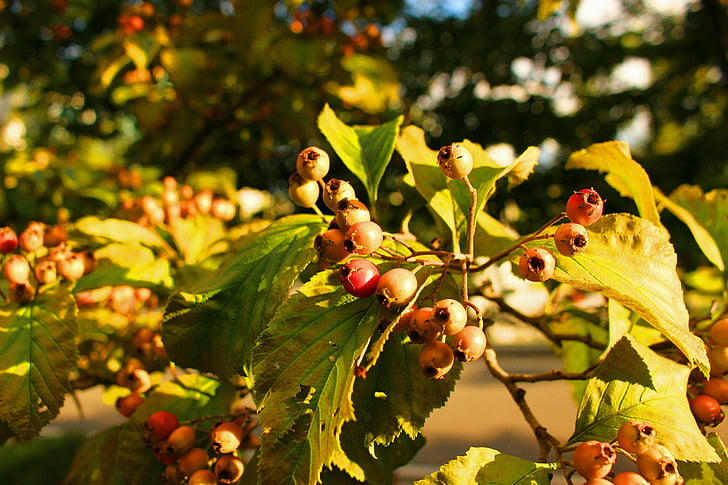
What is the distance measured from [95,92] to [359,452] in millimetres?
2454

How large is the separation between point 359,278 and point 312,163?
261 mm

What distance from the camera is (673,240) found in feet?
6.89

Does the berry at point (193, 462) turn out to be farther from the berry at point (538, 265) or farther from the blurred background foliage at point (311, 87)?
the blurred background foliage at point (311, 87)

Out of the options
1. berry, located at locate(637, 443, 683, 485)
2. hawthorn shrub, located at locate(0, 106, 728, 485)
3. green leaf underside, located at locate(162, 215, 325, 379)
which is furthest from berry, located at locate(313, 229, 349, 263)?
berry, located at locate(637, 443, 683, 485)

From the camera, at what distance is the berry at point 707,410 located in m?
0.92

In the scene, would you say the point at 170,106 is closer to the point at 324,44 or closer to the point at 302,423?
the point at 324,44

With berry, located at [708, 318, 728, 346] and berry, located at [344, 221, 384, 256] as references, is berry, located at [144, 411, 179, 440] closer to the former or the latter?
berry, located at [344, 221, 384, 256]

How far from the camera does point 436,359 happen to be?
76 cm

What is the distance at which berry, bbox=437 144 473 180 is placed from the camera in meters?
0.85

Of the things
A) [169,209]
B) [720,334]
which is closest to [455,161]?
[720,334]

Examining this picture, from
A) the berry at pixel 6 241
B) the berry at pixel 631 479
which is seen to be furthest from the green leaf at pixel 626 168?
the berry at pixel 6 241

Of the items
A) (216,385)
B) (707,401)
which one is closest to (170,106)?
(216,385)

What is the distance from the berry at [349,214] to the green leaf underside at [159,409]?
24.5 inches

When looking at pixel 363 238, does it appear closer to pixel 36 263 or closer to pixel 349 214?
pixel 349 214
